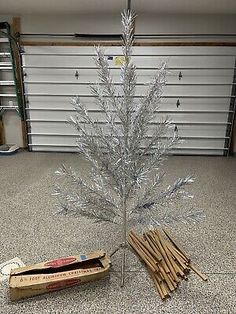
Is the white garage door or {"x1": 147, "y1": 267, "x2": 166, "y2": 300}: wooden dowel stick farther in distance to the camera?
the white garage door

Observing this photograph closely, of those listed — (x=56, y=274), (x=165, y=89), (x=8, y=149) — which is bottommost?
(x=56, y=274)

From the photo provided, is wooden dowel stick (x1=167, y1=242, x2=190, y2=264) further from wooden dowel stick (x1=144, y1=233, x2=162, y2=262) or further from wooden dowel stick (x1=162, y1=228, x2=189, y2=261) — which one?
wooden dowel stick (x1=144, y1=233, x2=162, y2=262)

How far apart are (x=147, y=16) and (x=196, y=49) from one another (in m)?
1.05

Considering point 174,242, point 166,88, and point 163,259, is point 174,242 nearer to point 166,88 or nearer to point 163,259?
point 163,259

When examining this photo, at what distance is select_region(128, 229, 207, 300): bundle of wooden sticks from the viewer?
6.12 ft

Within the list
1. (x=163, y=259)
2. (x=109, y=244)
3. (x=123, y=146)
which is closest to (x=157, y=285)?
(x=163, y=259)

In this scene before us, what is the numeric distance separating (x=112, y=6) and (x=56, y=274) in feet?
13.7

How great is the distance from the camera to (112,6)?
14.2 ft

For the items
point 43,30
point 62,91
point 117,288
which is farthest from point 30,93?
point 117,288

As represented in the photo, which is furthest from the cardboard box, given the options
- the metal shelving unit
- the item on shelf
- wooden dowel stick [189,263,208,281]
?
the metal shelving unit

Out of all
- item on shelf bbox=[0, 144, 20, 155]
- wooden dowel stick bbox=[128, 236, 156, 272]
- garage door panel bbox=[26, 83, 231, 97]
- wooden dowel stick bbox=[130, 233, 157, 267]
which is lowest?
wooden dowel stick bbox=[128, 236, 156, 272]

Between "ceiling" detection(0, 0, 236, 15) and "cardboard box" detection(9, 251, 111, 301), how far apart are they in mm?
3926

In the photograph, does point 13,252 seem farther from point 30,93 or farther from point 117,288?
point 30,93

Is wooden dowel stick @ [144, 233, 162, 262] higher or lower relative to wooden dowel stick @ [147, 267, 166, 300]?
higher
